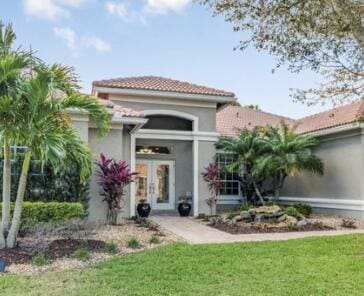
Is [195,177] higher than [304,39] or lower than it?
lower

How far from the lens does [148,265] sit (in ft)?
30.1

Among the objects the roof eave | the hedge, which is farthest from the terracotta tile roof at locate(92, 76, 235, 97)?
the hedge

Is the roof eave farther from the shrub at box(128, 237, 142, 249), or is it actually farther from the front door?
the shrub at box(128, 237, 142, 249)

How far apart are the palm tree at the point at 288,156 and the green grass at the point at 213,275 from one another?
846cm

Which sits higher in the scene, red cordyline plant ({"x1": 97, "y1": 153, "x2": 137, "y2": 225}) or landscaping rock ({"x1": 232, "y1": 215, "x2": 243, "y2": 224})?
red cordyline plant ({"x1": 97, "y1": 153, "x2": 137, "y2": 225})

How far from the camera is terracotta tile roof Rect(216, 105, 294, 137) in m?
25.1

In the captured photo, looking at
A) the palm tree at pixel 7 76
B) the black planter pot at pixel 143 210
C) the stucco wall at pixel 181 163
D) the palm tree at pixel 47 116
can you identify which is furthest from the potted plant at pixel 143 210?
the palm tree at pixel 7 76

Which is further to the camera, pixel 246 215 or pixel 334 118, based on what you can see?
pixel 334 118

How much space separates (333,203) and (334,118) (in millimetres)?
4195

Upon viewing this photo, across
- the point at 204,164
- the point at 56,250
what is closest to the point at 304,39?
the point at 56,250

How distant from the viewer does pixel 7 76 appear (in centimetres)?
1023

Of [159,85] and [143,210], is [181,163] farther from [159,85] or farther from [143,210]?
[159,85]

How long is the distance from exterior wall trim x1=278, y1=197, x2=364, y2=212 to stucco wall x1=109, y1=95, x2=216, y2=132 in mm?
6200

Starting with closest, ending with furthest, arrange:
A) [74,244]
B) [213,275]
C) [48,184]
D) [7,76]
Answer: [213,275], [7,76], [74,244], [48,184]
